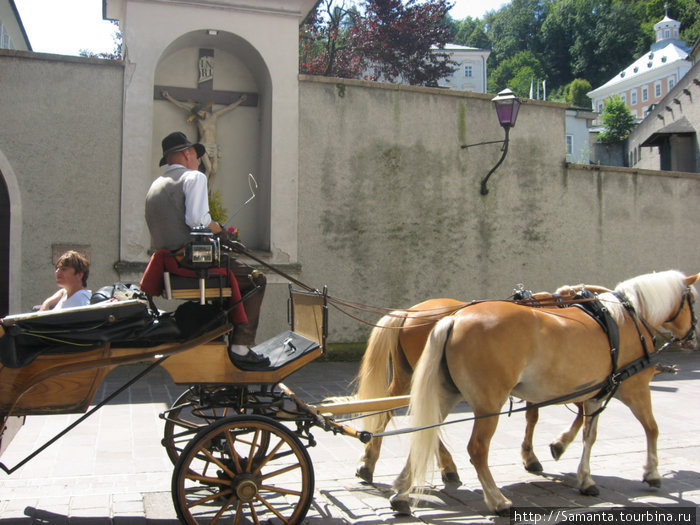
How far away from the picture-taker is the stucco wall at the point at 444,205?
10.8 metres

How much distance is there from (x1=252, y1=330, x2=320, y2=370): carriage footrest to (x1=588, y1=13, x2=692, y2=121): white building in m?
71.6

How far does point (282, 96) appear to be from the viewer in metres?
10.6

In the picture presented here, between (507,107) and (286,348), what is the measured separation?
24.3 feet

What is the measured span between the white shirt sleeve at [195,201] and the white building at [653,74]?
72.2 meters

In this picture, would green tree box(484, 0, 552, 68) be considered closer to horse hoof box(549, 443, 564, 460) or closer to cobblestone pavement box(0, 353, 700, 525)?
cobblestone pavement box(0, 353, 700, 525)

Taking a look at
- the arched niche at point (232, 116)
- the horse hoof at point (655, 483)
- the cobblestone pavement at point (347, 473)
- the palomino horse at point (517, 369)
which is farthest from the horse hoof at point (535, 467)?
the arched niche at point (232, 116)

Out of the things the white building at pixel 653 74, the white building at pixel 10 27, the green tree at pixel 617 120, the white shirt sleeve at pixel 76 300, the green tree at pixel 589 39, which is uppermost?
the green tree at pixel 589 39

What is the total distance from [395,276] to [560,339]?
6.41 m

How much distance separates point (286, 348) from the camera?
14.8 ft

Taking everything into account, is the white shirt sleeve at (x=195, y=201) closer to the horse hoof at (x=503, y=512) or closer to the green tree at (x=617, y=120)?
the horse hoof at (x=503, y=512)

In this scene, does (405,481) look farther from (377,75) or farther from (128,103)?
(377,75)

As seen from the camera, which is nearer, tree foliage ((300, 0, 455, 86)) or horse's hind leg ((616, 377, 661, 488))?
horse's hind leg ((616, 377, 661, 488))

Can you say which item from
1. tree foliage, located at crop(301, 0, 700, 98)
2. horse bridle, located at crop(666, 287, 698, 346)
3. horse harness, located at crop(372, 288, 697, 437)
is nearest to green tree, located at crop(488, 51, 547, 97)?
tree foliage, located at crop(301, 0, 700, 98)

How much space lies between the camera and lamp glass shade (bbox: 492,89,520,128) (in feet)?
34.4
